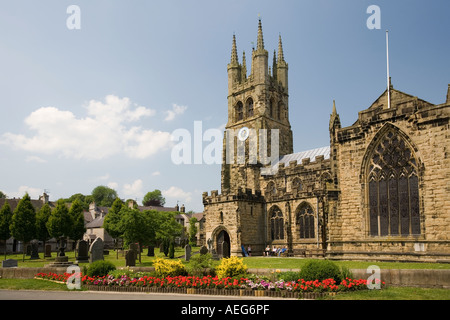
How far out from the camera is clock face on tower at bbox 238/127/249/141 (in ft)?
177

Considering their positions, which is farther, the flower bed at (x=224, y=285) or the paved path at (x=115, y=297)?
the flower bed at (x=224, y=285)

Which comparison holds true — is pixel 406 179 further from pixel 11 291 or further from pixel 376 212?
pixel 11 291

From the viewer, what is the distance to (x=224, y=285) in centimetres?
1400

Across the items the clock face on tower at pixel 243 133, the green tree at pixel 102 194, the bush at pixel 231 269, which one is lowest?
the bush at pixel 231 269

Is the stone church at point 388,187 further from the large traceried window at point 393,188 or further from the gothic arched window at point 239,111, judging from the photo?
the gothic arched window at point 239,111

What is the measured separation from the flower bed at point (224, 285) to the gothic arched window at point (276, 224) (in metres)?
24.3

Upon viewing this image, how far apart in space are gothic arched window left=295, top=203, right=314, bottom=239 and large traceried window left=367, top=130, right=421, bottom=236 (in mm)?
12476

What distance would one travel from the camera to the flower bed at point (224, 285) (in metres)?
12.7

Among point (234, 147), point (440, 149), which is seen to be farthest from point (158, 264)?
point (234, 147)

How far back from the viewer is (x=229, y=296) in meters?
13.2

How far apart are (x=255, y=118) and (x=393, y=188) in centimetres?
3171

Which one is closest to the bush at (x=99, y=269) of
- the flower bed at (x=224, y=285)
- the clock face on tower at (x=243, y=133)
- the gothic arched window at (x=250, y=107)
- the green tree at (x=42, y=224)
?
the flower bed at (x=224, y=285)

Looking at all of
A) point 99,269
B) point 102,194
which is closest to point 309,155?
point 99,269

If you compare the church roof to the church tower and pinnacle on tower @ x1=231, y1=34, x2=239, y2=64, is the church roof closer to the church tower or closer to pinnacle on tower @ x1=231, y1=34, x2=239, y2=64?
the church tower
